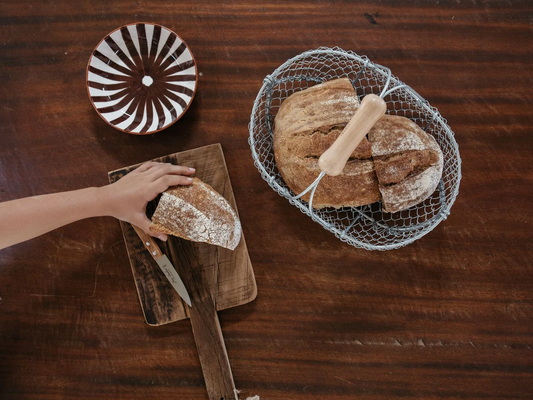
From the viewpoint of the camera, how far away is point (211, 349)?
4.16ft

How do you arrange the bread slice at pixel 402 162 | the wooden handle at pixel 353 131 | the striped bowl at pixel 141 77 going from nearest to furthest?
the wooden handle at pixel 353 131
the bread slice at pixel 402 162
the striped bowl at pixel 141 77

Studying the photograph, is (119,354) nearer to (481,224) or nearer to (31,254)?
(31,254)

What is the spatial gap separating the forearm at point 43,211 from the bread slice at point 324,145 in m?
→ 0.58

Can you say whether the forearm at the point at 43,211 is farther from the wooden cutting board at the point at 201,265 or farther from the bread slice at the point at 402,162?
the bread slice at the point at 402,162

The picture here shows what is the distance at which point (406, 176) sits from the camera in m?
1.05

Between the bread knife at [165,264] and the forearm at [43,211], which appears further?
the bread knife at [165,264]

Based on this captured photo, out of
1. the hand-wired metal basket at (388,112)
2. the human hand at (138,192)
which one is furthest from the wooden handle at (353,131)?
the human hand at (138,192)

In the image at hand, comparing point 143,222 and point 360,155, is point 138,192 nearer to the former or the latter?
point 143,222

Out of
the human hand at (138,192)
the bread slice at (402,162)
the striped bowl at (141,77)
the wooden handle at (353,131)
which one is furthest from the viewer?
the striped bowl at (141,77)

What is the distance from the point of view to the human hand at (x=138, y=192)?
116cm

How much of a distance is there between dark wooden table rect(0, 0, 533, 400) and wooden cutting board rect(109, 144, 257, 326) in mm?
47

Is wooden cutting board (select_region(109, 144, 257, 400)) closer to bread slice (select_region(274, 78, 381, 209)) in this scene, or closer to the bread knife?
the bread knife

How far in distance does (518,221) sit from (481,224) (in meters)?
0.12

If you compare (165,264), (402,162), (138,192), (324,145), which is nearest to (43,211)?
(138,192)
